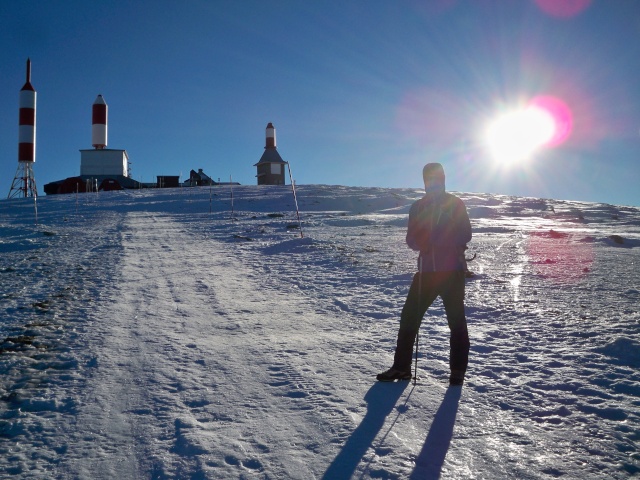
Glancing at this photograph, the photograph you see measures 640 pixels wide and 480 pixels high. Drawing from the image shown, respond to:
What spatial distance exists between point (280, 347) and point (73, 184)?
171 ft

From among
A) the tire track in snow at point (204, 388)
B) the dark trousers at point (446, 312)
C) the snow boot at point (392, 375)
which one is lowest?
the tire track in snow at point (204, 388)

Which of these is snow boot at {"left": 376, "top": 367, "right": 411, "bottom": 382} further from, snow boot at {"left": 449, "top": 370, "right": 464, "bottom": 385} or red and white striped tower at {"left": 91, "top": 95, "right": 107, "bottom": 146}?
red and white striped tower at {"left": 91, "top": 95, "right": 107, "bottom": 146}

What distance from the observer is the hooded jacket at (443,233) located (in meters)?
4.44

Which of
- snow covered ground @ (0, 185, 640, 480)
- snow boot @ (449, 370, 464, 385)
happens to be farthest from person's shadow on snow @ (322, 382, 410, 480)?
snow boot @ (449, 370, 464, 385)

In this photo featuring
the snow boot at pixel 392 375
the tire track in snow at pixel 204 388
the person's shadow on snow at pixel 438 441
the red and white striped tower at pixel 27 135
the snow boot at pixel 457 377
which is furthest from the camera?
the red and white striped tower at pixel 27 135

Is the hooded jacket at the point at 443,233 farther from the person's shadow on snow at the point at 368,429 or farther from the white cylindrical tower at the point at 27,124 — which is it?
the white cylindrical tower at the point at 27,124

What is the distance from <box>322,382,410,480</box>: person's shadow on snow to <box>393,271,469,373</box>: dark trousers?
29cm

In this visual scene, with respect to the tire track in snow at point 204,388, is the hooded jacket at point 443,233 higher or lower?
higher

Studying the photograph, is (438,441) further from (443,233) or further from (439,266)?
(443,233)

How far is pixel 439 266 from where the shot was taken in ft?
14.6

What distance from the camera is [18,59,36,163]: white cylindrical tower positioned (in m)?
45.6

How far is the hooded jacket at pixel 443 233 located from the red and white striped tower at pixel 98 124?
5437cm

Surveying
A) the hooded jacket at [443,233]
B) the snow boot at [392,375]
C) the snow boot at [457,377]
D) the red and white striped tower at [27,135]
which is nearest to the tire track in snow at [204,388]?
the snow boot at [392,375]

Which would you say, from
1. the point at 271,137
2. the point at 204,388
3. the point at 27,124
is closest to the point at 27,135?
the point at 27,124
